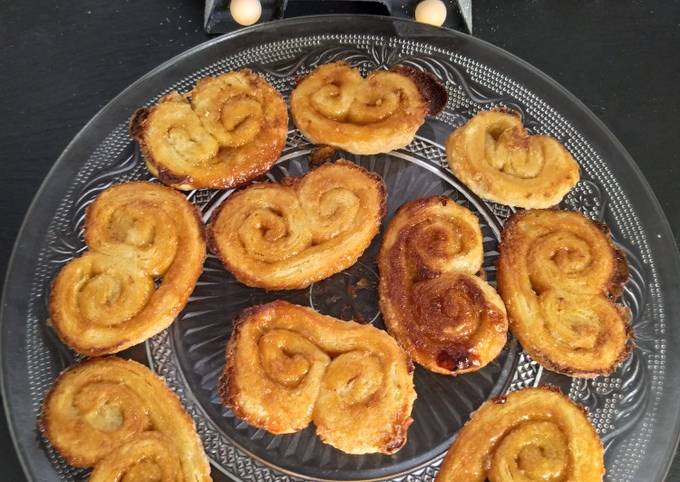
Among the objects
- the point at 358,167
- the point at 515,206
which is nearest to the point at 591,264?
the point at 515,206

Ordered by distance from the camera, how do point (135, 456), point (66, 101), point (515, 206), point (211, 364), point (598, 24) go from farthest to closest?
point (598, 24) < point (66, 101) < point (515, 206) < point (211, 364) < point (135, 456)

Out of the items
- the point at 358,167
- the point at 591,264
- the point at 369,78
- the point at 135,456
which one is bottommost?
the point at 135,456

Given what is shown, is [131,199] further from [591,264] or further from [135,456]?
[591,264]

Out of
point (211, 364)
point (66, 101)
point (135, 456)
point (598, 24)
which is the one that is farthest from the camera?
point (598, 24)

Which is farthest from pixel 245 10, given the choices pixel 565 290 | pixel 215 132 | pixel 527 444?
pixel 527 444

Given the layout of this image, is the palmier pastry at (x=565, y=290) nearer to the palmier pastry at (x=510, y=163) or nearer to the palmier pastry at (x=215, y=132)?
the palmier pastry at (x=510, y=163)

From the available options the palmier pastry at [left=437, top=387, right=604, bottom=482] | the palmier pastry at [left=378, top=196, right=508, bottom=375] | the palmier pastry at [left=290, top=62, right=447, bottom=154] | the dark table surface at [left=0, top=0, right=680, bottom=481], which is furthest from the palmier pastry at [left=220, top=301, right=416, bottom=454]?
the dark table surface at [left=0, top=0, right=680, bottom=481]

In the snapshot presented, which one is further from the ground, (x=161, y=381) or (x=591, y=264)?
(x=591, y=264)
